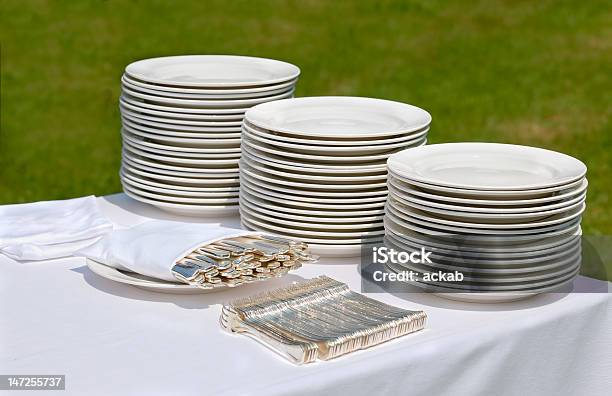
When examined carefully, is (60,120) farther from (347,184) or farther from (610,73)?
(347,184)

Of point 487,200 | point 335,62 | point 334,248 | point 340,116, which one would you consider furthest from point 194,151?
point 335,62

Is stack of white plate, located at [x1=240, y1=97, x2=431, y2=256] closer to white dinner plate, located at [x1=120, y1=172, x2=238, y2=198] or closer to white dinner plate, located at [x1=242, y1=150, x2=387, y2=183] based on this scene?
white dinner plate, located at [x1=242, y1=150, x2=387, y2=183]

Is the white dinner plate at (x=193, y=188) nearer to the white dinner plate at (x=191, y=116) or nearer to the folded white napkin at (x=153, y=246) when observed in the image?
A: the white dinner plate at (x=191, y=116)

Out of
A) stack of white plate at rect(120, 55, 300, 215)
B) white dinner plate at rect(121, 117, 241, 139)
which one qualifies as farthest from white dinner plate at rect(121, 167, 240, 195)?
white dinner plate at rect(121, 117, 241, 139)

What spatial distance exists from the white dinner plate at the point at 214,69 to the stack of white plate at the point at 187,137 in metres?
0.07

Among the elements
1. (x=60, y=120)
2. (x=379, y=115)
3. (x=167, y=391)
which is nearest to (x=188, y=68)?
(x=379, y=115)

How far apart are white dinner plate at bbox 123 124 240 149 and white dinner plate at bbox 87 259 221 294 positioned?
1.31ft

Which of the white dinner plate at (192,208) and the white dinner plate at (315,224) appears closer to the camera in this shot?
the white dinner plate at (315,224)

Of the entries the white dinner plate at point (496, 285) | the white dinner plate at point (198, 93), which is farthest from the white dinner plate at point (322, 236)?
the white dinner plate at point (198, 93)

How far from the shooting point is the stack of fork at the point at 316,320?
130 cm

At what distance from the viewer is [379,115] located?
1.90m

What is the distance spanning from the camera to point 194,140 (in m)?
1.90

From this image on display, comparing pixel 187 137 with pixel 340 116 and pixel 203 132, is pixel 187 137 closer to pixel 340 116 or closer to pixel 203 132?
pixel 203 132

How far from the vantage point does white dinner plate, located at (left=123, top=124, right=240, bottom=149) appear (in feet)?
6.24
